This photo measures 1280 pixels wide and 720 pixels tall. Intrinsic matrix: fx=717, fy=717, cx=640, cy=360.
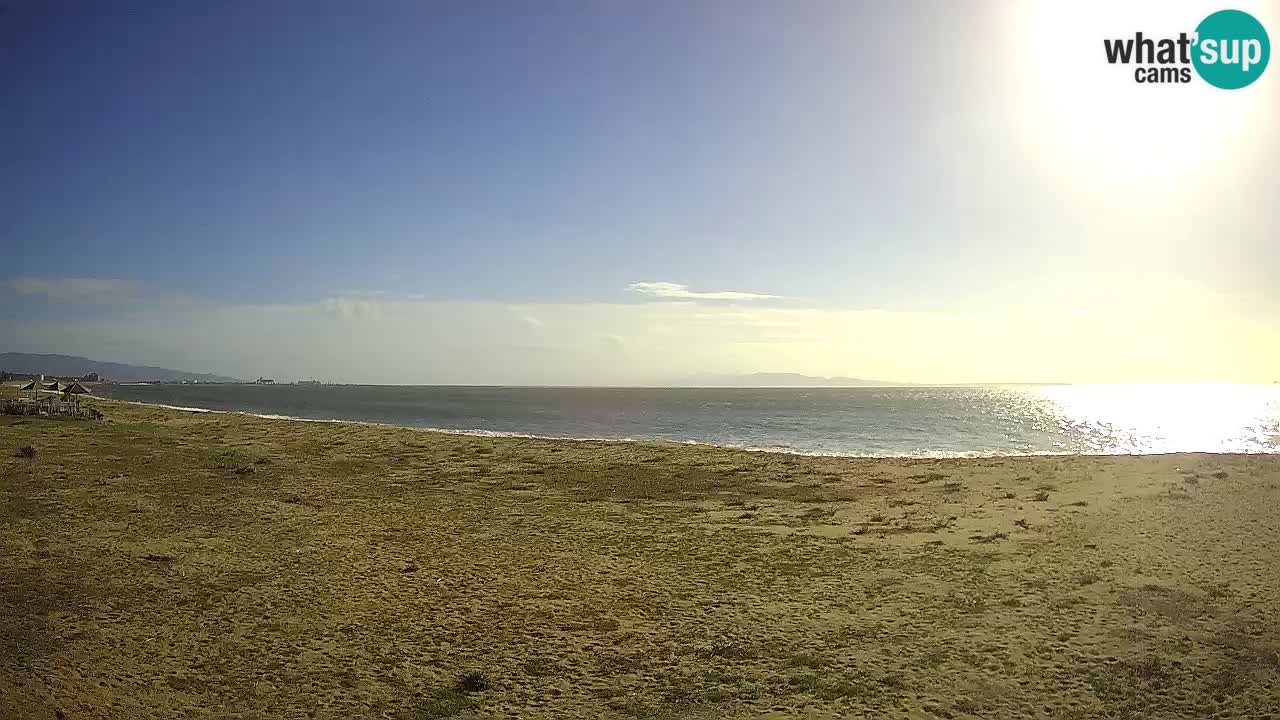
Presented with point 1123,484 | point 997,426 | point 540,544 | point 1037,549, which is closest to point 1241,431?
point 997,426

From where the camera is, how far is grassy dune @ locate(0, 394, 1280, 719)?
387 inches

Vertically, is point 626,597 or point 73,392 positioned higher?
point 73,392

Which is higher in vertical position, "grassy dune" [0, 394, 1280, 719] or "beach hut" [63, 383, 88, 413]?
"beach hut" [63, 383, 88, 413]

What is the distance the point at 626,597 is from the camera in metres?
13.8

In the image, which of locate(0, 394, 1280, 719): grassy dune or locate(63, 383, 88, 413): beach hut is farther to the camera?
locate(63, 383, 88, 413): beach hut

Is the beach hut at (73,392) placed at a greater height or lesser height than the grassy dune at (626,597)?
greater

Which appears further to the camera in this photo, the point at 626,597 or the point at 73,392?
the point at 73,392

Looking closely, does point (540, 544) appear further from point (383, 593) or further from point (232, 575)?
point (232, 575)

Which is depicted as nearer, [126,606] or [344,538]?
[126,606]

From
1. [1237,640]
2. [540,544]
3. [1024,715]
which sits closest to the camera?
[1024,715]

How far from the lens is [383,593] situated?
548 inches

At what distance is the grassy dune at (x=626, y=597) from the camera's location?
982cm

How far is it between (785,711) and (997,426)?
2769 inches

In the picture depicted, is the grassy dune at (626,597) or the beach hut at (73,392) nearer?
the grassy dune at (626,597)
